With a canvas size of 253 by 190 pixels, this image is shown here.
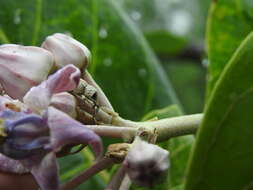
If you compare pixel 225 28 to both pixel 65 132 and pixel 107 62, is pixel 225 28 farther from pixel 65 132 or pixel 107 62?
pixel 65 132

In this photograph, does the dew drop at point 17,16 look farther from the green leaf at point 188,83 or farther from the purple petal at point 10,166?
the green leaf at point 188,83

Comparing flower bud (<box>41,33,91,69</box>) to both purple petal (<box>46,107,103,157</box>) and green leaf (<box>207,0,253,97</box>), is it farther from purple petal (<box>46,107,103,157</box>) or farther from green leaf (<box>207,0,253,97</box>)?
green leaf (<box>207,0,253,97</box>)

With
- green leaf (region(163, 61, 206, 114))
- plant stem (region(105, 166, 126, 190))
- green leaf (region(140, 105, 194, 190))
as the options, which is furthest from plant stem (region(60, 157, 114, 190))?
green leaf (region(163, 61, 206, 114))

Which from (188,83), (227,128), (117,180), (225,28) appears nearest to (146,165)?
(117,180)

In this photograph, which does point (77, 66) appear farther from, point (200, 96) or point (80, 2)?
point (200, 96)

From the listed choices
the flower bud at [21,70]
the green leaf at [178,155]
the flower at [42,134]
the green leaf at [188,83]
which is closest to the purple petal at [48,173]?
the flower at [42,134]

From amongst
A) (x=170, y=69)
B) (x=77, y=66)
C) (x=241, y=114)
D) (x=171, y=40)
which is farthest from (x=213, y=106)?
(x=170, y=69)
